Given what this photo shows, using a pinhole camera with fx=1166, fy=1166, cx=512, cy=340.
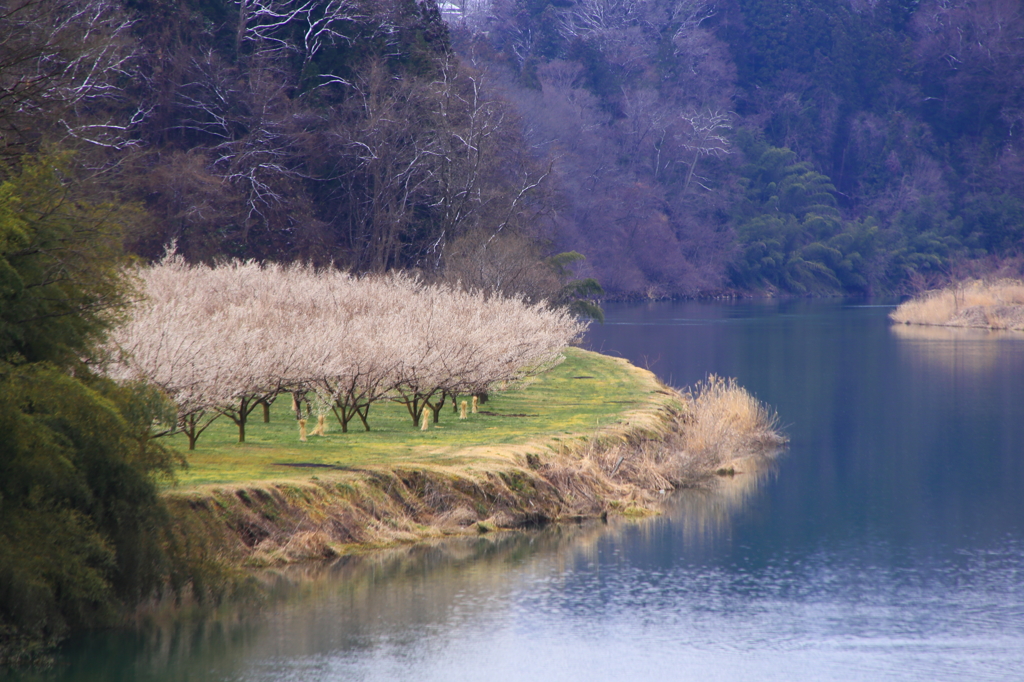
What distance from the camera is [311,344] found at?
17.5m

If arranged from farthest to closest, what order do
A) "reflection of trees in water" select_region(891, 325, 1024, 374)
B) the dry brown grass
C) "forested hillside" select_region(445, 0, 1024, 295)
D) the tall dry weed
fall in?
"forested hillside" select_region(445, 0, 1024, 295)
"reflection of trees in water" select_region(891, 325, 1024, 374)
the tall dry weed
the dry brown grass

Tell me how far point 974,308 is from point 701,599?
51.6 metres

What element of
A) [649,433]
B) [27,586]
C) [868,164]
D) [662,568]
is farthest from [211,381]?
[868,164]

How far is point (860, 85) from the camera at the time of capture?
11325cm

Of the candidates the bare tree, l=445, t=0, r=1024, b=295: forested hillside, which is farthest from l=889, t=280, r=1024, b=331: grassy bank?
the bare tree

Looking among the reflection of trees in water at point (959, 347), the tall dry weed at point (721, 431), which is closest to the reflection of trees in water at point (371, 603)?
the tall dry weed at point (721, 431)

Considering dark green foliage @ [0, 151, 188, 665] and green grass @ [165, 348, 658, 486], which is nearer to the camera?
dark green foliage @ [0, 151, 188, 665]

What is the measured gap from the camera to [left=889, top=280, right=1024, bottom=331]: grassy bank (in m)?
58.9

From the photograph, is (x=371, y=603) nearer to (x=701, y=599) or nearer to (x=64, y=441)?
(x=701, y=599)

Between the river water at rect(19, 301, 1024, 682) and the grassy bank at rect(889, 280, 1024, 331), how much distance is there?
3647cm

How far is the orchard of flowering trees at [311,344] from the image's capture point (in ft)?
49.4

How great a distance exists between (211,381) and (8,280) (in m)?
4.31

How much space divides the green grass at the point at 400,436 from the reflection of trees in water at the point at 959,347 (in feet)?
63.9

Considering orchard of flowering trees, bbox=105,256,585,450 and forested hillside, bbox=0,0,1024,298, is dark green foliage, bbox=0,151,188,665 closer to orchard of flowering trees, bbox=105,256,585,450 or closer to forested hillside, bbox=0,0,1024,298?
orchard of flowering trees, bbox=105,256,585,450
